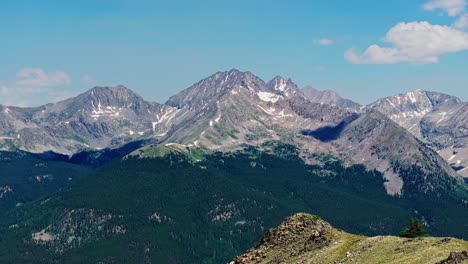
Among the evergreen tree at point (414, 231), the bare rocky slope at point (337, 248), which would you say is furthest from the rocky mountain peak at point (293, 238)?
the evergreen tree at point (414, 231)

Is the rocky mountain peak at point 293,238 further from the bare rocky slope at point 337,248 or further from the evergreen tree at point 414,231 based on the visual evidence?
the evergreen tree at point 414,231

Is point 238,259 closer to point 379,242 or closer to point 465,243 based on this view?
point 379,242

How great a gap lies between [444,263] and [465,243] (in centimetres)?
1400

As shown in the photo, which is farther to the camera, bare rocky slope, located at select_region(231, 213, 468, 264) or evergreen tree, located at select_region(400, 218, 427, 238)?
evergreen tree, located at select_region(400, 218, 427, 238)

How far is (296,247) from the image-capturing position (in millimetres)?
108625

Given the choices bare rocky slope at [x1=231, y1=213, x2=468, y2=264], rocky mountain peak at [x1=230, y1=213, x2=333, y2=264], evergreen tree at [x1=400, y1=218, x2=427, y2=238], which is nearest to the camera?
bare rocky slope at [x1=231, y1=213, x2=468, y2=264]

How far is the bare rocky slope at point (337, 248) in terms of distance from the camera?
8106 centimetres

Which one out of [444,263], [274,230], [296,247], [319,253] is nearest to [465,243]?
[444,263]

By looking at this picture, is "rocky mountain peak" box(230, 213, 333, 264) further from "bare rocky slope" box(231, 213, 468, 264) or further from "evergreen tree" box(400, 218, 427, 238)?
"evergreen tree" box(400, 218, 427, 238)

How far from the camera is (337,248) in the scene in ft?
324

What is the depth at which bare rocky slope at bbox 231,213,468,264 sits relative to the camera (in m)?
81.1

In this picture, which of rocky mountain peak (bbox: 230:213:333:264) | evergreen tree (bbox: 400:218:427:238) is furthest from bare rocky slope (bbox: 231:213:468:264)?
evergreen tree (bbox: 400:218:427:238)

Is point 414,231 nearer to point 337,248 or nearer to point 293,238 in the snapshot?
point 293,238

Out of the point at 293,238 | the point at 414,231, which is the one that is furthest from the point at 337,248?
the point at 414,231
